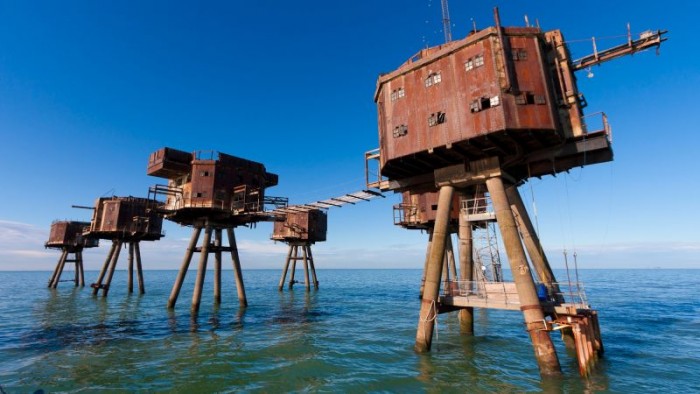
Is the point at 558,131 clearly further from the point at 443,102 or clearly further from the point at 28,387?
the point at 28,387

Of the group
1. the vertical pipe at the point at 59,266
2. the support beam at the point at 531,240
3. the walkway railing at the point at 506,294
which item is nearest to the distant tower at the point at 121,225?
the vertical pipe at the point at 59,266

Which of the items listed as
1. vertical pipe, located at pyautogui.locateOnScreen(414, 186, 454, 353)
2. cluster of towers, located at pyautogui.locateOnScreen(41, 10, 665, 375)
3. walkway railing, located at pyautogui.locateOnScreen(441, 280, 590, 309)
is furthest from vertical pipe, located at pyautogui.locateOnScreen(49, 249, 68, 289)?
walkway railing, located at pyautogui.locateOnScreen(441, 280, 590, 309)

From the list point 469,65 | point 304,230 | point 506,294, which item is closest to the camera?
point 506,294

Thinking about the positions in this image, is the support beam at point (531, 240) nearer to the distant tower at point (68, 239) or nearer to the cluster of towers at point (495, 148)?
the cluster of towers at point (495, 148)

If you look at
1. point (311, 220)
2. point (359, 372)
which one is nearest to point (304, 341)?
point (359, 372)

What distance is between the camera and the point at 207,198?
2616 cm

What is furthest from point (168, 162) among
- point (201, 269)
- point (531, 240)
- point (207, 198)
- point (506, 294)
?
point (531, 240)

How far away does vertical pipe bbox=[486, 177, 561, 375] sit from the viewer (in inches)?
453

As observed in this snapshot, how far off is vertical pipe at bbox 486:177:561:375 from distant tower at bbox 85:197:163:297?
37252 mm

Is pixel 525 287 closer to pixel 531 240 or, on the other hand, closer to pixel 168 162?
pixel 531 240

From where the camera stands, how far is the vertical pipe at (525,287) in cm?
1152

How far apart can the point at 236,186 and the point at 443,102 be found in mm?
18953

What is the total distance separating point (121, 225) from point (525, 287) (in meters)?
41.7

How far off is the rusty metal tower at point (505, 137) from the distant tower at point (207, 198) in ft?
49.5
